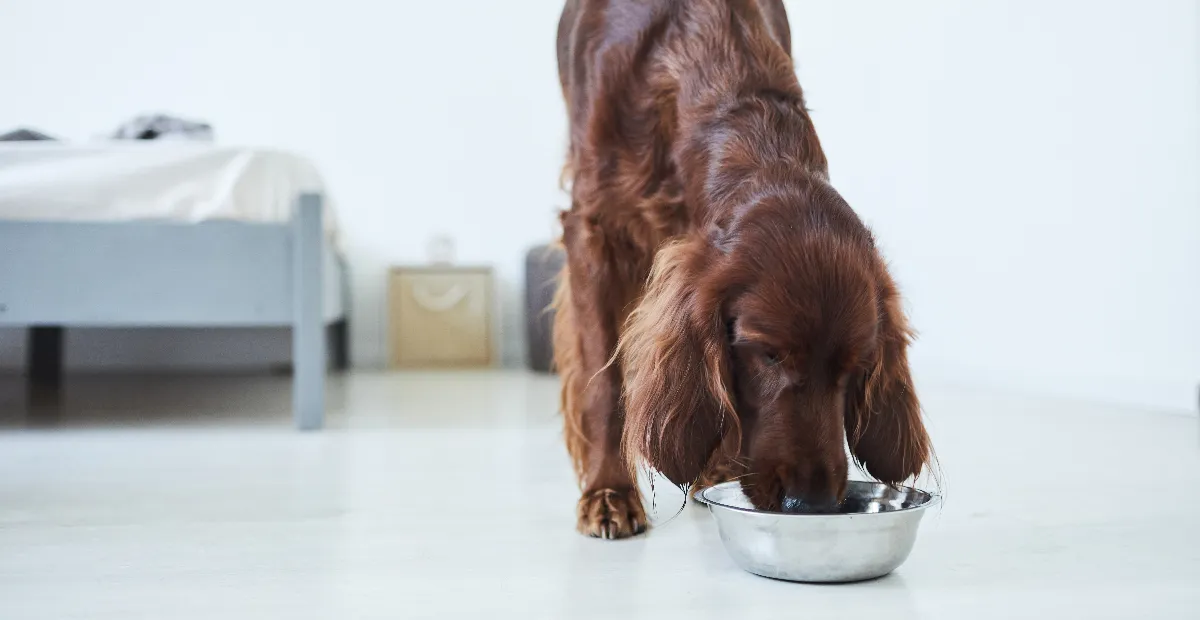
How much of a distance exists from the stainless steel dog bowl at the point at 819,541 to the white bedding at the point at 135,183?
2.01 metres

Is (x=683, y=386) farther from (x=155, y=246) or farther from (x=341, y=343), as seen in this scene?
(x=341, y=343)

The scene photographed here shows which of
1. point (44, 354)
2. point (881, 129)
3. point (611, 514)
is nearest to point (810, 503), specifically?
point (611, 514)

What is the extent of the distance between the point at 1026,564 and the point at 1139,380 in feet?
6.75

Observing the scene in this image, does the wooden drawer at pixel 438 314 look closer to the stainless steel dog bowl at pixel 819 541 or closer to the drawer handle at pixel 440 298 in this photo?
the drawer handle at pixel 440 298

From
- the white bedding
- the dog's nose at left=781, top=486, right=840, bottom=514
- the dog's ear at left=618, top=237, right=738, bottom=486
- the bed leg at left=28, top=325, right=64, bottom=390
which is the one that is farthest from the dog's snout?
the bed leg at left=28, top=325, right=64, bottom=390

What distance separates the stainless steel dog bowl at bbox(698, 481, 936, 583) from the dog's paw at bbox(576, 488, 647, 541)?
0.89ft

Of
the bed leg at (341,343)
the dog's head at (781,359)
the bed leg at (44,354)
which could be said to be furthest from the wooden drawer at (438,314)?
the dog's head at (781,359)

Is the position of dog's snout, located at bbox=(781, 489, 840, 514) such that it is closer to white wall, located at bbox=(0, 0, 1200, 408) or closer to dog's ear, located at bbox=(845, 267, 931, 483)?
dog's ear, located at bbox=(845, 267, 931, 483)

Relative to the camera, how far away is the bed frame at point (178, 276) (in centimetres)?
255

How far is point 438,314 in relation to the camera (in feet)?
16.9

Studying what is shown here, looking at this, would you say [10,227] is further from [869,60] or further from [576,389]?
[869,60]

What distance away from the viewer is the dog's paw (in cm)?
142

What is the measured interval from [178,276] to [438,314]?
2545 millimetres

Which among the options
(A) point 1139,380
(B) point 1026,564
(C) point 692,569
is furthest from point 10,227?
(A) point 1139,380
